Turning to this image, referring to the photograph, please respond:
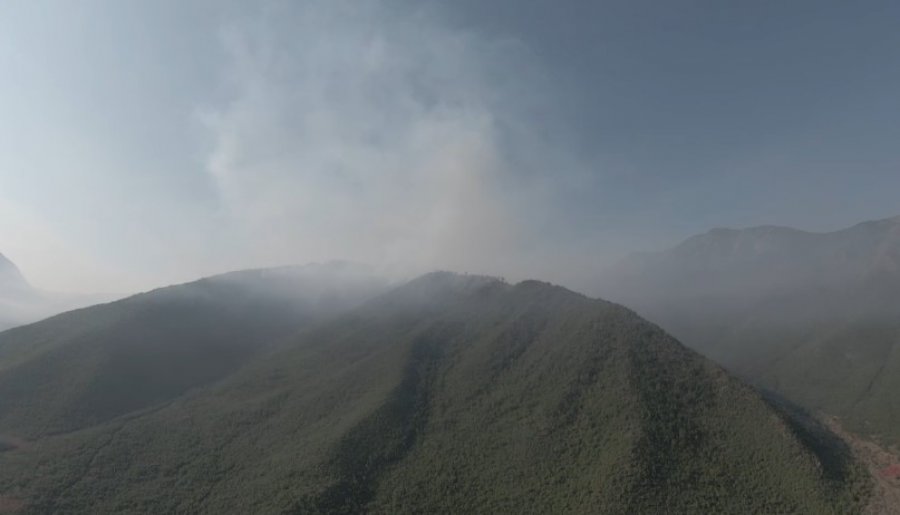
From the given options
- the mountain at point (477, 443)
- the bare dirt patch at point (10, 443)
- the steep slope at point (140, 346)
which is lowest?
the mountain at point (477, 443)

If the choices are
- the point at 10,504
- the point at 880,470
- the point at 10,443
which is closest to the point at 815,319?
the point at 880,470

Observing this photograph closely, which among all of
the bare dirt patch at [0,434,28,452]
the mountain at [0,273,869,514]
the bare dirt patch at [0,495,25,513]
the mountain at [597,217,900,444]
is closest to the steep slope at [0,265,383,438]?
the bare dirt patch at [0,434,28,452]

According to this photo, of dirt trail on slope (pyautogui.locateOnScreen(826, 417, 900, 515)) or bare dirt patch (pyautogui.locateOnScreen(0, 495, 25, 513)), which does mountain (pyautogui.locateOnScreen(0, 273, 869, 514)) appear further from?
dirt trail on slope (pyautogui.locateOnScreen(826, 417, 900, 515))

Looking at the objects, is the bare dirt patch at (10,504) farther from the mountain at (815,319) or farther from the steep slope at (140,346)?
the mountain at (815,319)

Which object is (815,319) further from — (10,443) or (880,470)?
(10,443)

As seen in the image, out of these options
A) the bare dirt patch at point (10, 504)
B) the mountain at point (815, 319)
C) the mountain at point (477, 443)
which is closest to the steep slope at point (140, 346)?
the mountain at point (477, 443)
